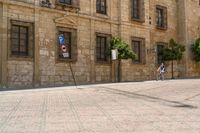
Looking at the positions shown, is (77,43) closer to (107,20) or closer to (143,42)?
(107,20)

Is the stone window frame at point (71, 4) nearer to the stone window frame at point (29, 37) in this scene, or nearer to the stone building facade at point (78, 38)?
the stone building facade at point (78, 38)

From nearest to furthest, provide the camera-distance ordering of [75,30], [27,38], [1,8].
A: [1,8], [27,38], [75,30]

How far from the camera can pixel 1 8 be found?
64.1ft

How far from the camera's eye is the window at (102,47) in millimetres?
25000

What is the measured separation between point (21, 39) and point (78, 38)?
431 cm

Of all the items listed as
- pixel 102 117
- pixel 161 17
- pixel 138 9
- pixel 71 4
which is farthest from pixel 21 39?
pixel 161 17

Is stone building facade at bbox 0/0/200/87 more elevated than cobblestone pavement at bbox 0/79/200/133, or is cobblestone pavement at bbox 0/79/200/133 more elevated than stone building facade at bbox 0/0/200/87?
stone building facade at bbox 0/0/200/87

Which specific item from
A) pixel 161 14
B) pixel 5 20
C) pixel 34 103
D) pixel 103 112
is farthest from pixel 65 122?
pixel 161 14

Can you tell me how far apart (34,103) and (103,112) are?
10.4 feet

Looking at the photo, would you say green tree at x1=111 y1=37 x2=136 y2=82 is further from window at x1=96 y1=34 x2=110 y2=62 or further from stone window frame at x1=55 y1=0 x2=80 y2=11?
stone window frame at x1=55 y1=0 x2=80 y2=11

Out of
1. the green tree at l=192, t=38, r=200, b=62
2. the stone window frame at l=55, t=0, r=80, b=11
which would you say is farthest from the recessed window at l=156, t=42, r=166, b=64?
the stone window frame at l=55, t=0, r=80, b=11

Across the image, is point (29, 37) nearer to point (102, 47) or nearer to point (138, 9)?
point (102, 47)

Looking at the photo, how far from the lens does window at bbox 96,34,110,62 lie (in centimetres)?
2500

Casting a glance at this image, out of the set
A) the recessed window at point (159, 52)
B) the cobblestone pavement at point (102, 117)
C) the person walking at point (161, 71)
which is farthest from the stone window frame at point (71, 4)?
the cobblestone pavement at point (102, 117)
